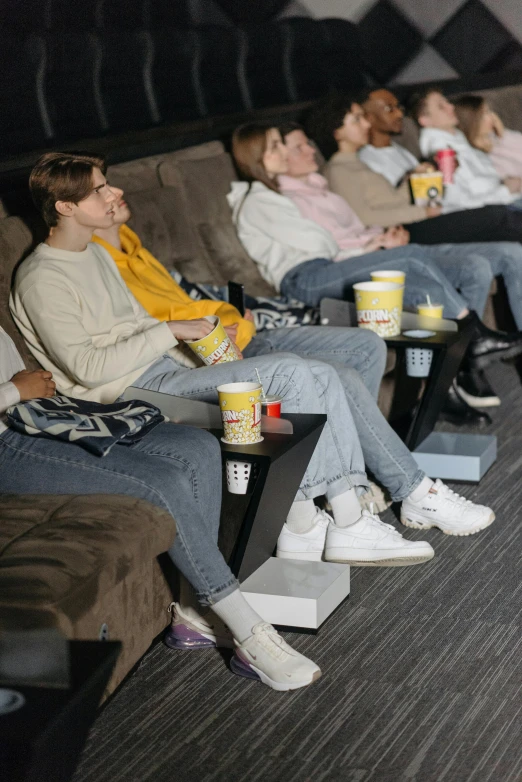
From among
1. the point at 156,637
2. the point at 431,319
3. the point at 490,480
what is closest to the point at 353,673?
the point at 156,637

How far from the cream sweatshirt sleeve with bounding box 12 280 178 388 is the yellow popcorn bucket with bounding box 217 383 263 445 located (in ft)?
0.97

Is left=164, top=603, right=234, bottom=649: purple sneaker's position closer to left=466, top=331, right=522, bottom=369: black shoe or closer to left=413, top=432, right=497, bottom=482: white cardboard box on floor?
left=413, top=432, right=497, bottom=482: white cardboard box on floor

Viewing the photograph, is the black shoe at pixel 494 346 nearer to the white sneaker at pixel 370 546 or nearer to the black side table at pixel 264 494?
the white sneaker at pixel 370 546

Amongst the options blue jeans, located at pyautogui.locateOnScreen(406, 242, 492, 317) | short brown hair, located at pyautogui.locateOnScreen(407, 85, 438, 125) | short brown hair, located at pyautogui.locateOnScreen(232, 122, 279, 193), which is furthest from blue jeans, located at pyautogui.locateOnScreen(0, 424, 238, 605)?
short brown hair, located at pyautogui.locateOnScreen(407, 85, 438, 125)

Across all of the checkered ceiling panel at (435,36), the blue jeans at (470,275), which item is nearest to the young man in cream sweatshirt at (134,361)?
the blue jeans at (470,275)

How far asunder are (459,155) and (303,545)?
9.54 feet

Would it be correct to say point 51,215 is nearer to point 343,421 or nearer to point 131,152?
point 343,421

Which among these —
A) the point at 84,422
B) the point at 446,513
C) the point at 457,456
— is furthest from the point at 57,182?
the point at 457,456

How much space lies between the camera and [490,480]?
3121 mm

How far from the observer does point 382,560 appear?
253 cm

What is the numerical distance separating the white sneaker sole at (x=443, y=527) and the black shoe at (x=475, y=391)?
1.01 meters

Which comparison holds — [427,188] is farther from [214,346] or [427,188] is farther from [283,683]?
[283,683]

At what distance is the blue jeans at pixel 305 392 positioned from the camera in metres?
2.47

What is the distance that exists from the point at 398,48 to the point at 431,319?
4.10m
